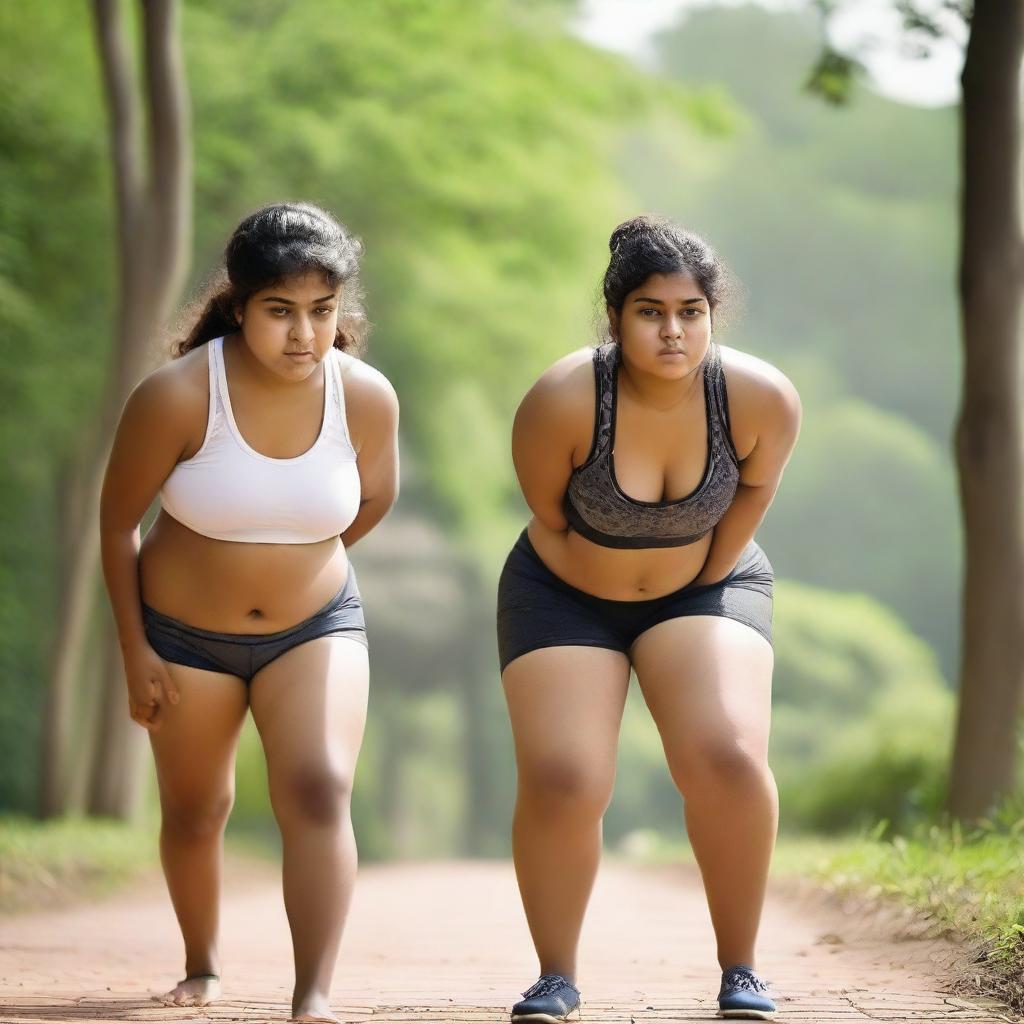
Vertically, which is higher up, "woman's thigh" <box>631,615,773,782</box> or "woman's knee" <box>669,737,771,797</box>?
"woman's thigh" <box>631,615,773,782</box>

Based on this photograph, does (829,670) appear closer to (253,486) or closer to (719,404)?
(719,404)

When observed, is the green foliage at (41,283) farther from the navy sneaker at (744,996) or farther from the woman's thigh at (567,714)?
the navy sneaker at (744,996)

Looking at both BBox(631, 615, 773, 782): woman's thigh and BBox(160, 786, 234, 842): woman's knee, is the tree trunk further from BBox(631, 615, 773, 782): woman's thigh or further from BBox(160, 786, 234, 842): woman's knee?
BBox(160, 786, 234, 842): woman's knee

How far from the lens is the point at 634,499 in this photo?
397 cm

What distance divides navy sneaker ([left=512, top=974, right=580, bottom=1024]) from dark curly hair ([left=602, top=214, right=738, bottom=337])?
165cm

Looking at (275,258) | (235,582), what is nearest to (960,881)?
(235,582)

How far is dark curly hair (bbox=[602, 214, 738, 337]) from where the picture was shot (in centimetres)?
389

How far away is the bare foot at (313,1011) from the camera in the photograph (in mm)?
3682

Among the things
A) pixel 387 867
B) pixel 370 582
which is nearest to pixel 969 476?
pixel 387 867

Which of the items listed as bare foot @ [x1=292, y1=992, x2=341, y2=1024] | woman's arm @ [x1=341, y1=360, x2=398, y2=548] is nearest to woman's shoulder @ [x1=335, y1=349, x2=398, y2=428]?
woman's arm @ [x1=341, y1=360, x2=398, y2=548]

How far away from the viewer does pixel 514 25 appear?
1616 centimetres

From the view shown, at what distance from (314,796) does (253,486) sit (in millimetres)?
778

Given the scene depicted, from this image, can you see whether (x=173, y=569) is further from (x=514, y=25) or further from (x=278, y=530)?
(x=514, y=25)

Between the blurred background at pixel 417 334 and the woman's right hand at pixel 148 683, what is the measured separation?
3.81 feet
